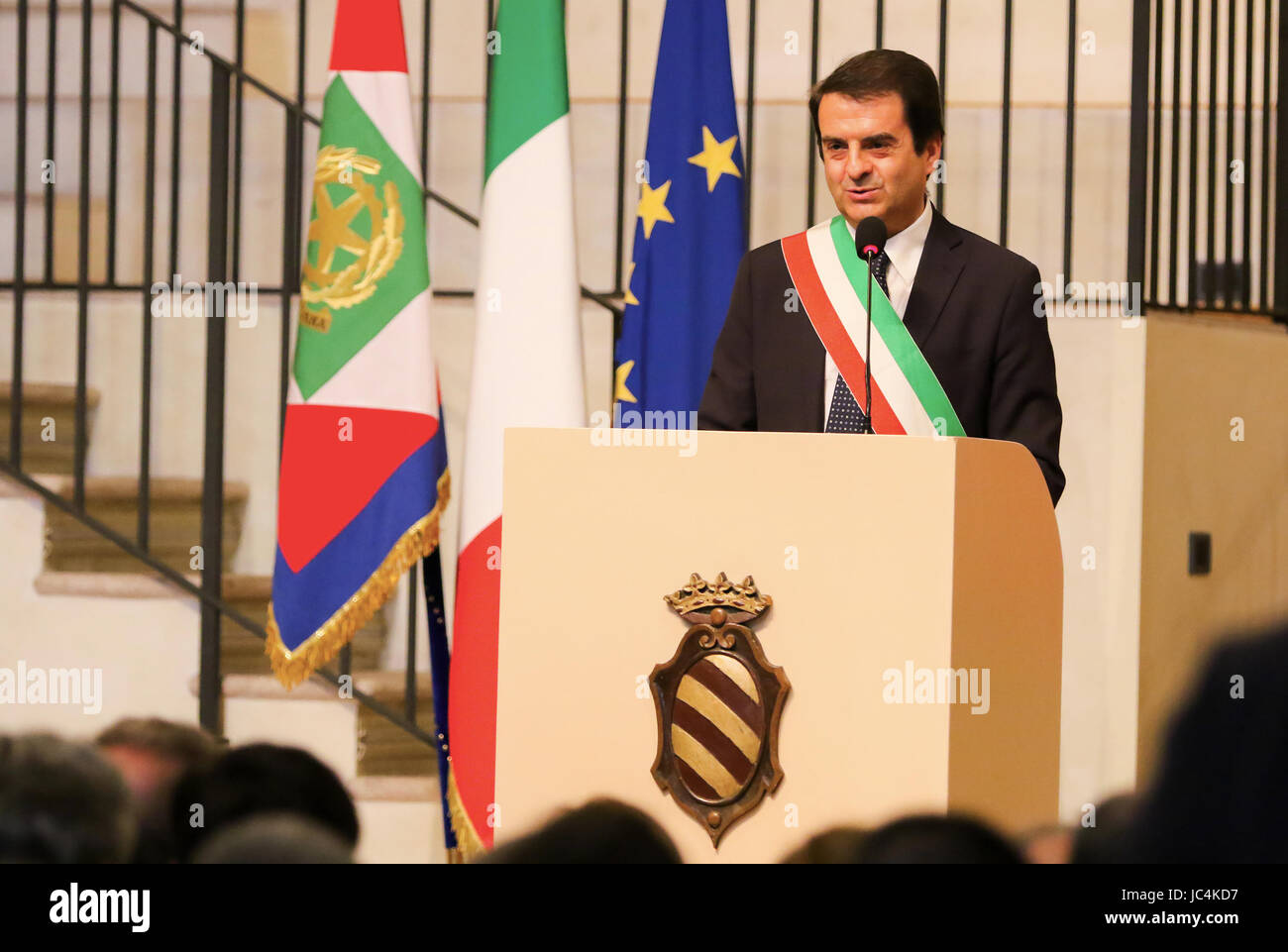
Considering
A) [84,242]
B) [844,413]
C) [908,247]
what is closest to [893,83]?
[908,247]

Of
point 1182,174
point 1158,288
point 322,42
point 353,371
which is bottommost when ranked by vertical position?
point 353,371

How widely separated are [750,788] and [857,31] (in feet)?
10.3

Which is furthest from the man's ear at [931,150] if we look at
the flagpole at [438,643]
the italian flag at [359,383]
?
the flagpole at [438,643]

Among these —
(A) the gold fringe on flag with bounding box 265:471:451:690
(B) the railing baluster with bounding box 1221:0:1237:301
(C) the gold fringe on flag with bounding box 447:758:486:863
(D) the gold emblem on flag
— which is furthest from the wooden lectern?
(B) the railing baluster with bounding box 1221:0:1237:301

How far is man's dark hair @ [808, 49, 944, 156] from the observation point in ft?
7.10

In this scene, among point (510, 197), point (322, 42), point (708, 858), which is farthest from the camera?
point (322, 42)

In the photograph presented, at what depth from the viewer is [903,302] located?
2.26 metres

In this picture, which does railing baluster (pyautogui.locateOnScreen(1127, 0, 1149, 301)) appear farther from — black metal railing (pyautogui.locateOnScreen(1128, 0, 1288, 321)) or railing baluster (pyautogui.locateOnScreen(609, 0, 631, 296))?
railing baluster (pyautogui.locateOnScreen(609, 0, 631, 296))

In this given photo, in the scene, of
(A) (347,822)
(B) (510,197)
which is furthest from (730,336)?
(A) (347,822)

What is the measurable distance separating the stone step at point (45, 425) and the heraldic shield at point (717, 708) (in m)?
2.77

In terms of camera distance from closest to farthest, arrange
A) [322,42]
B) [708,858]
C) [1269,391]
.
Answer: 1. [708,858]
2. [1269,391]
3. [322,42]

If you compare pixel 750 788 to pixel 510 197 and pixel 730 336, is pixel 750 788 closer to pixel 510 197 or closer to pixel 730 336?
pixel 730 336

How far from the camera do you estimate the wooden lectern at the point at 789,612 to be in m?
1.50

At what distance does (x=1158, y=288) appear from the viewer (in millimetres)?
3871
